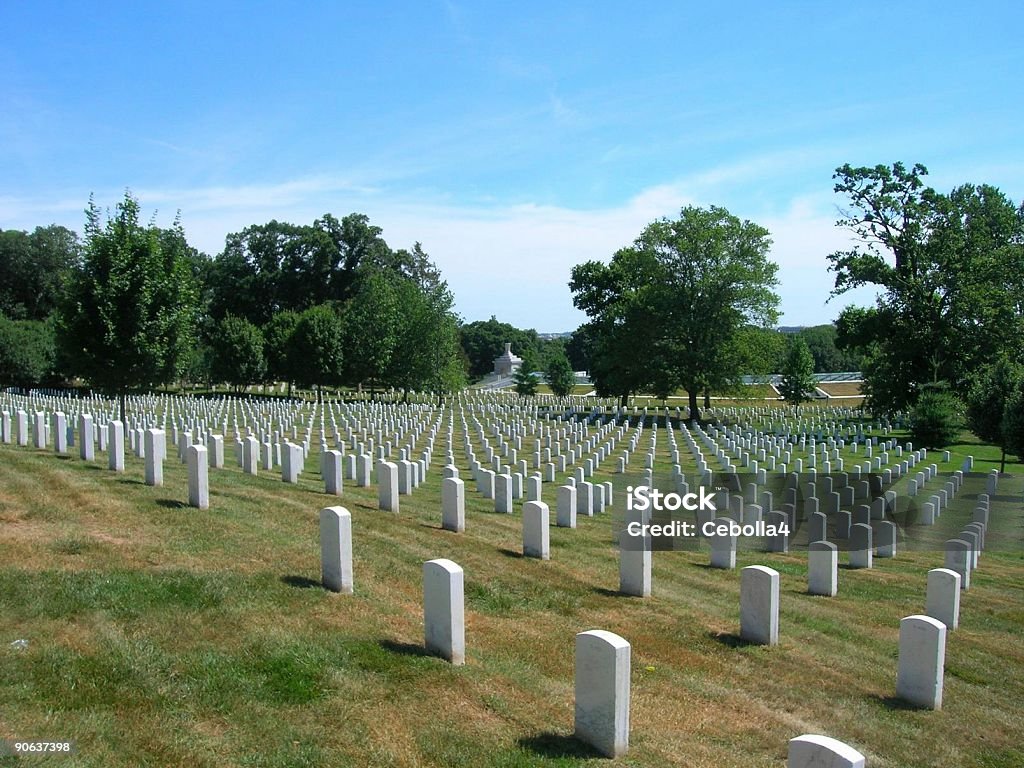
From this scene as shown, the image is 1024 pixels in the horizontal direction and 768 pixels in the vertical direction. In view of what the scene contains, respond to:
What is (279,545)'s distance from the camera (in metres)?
8.03

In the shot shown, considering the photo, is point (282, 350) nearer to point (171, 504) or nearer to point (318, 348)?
point (318, 348)

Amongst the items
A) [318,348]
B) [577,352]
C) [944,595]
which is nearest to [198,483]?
[944,595]

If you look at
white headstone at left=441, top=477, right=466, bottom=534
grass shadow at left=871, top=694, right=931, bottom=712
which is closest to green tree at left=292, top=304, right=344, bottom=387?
white headstone at left=441, top=477, right=466, bottom=534

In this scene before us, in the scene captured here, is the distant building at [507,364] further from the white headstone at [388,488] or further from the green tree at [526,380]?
the white headstone at [388,488]

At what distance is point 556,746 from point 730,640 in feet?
9.76

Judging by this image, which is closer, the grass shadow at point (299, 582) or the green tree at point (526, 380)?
the grass shadow at point (299, 582)

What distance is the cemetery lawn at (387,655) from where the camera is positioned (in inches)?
178

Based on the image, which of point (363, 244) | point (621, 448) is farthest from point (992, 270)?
point (363, 244)

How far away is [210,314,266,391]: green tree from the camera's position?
5816 centimetres

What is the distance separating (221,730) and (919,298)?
44.2m

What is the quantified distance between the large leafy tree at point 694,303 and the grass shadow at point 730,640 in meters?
40.5

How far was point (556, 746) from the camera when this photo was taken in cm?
469

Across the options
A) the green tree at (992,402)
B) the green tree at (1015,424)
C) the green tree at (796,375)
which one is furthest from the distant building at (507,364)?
the green tree at (1015,424)

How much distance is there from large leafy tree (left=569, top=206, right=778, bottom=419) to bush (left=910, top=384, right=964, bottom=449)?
14.0 metres
